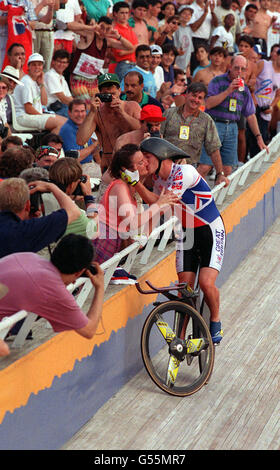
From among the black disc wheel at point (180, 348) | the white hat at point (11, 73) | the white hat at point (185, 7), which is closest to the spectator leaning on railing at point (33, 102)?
the white hat at point (11, 73)

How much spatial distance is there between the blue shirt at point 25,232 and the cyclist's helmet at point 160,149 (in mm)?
1356

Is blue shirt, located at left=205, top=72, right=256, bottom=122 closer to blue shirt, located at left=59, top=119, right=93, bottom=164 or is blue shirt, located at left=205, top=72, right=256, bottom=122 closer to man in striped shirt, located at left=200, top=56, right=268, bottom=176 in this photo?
man in striped shirt, located at left=200, top=56, right=268, bottom=176

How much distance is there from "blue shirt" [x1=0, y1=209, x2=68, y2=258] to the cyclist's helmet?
1.36 meters

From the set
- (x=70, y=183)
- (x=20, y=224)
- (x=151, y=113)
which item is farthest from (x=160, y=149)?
(x=20, y=224)

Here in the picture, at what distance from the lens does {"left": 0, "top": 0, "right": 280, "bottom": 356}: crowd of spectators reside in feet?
17.6

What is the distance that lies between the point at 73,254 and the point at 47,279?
20 cm

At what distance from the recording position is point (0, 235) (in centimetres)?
446

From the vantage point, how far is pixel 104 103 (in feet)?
24.9

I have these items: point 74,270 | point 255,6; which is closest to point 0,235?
point 74,270

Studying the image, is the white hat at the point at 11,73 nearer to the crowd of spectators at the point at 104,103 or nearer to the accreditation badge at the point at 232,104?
the crowd of spectators at the point at 104,103

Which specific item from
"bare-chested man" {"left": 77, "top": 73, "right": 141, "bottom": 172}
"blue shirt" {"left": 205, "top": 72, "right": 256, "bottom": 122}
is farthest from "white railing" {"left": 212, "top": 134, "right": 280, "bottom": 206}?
"bare-chested man" {"left": 77, "top": 73, "right": 141, "bottom": 172}

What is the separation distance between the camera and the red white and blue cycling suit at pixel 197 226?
5929 mm

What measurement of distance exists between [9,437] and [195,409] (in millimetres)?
1823

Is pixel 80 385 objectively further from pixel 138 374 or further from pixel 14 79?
pixel 14 79
